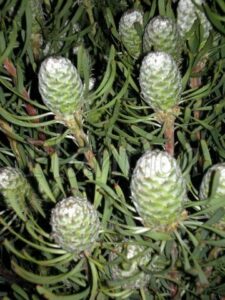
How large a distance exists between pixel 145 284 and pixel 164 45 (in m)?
0.35

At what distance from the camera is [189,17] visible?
0.69 metres

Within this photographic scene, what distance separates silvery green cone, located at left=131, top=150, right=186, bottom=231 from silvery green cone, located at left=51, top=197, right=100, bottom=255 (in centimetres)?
6

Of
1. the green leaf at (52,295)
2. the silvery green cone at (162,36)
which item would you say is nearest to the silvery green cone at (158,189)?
the green leaf at (52,295)

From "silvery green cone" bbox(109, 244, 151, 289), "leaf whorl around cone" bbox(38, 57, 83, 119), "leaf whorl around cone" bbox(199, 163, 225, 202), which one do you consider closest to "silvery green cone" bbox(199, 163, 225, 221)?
"leaf whorl around cone" bbox(199, 163, 225, 202)

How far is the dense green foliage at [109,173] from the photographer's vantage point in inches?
21.0

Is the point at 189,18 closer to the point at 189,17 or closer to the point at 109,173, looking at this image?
the point at 189,17

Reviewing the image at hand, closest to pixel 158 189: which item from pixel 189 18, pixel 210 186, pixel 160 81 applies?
pixel 210 186

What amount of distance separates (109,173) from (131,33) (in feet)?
0.80

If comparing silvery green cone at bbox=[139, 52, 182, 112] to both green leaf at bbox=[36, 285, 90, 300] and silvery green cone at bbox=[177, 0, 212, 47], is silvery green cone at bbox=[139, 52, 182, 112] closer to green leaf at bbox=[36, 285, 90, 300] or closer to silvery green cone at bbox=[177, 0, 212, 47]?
silvery green cone at bbox=[177, 0, 212, 47]

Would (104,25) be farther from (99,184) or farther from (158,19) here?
(99,184)

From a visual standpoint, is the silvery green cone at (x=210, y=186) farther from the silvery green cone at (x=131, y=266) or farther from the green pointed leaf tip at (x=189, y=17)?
the green pointed leaf tip at (x=189, y=17)

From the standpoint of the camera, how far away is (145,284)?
1.88 ft

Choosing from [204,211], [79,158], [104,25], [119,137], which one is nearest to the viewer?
[204,211]

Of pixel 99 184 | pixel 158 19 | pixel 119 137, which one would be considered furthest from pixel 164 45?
pixel 99 184
